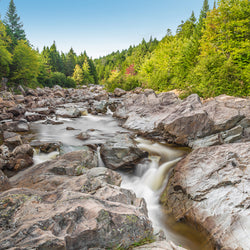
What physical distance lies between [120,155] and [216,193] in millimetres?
4265

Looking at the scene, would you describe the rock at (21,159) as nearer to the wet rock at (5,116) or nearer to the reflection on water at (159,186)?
the reflection on water at (159,186)

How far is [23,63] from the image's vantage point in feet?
109

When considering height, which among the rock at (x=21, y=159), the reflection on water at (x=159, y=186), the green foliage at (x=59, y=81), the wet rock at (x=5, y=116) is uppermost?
the green foliage at (x=59, y=81)

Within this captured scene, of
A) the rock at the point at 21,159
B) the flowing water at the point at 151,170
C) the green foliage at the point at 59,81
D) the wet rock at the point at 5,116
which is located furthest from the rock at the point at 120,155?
the green foliage at the point at 59,81

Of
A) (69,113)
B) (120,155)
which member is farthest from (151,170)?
(69,113)

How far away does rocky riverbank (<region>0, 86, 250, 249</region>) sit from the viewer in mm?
2605

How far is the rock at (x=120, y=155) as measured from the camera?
793 centimetres

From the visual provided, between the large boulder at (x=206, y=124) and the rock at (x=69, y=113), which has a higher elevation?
the rock at (x=69, y=113)

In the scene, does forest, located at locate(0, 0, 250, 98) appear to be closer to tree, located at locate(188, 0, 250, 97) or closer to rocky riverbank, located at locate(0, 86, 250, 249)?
tree, located at locate(188, 0, 250, 97)

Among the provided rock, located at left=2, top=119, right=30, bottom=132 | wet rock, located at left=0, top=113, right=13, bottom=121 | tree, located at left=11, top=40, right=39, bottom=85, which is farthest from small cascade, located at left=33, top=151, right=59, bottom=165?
tree, located at left=11, top=40, right=39, bottom=85

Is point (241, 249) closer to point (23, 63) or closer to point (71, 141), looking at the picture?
point (71, 141)

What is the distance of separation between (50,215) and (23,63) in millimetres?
38781

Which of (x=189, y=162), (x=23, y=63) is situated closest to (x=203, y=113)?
(x=189, y=162)

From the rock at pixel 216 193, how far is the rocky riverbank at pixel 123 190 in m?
0.02
